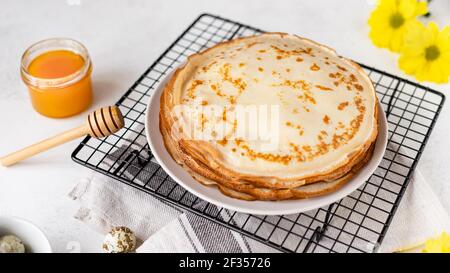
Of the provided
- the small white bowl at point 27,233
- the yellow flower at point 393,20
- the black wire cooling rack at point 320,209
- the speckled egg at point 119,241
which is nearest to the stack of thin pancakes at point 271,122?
the black wire cooling rack at point 320,209

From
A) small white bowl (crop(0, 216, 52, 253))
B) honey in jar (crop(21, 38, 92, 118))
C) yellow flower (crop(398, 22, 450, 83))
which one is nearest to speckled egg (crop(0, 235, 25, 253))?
small white bowl (crop(0, 216, 52, 253))

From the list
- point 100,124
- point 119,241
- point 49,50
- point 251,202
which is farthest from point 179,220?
point 49,50

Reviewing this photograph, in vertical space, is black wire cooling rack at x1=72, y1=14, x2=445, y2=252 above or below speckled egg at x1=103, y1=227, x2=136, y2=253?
above

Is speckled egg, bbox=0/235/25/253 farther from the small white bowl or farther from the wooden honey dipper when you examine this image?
the wooden honey dipper

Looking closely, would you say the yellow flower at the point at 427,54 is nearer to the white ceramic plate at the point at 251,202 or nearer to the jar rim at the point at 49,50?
the white ceramic plate at the point at 251,202

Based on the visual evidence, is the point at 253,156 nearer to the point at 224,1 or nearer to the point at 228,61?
the point at 228,61
